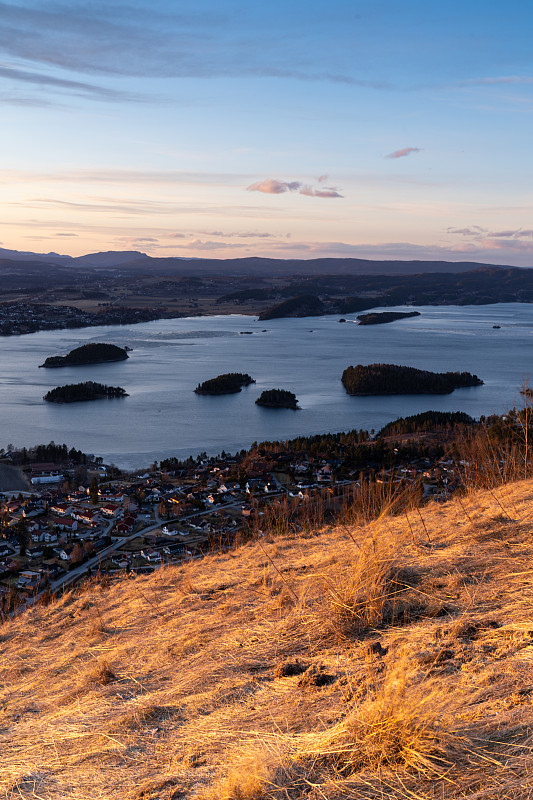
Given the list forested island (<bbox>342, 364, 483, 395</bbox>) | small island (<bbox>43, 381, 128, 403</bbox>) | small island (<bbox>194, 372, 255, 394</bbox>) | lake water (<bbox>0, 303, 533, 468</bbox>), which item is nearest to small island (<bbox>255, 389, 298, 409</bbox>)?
lake water (<bbox>0, 303, 533, 468</bbox>)

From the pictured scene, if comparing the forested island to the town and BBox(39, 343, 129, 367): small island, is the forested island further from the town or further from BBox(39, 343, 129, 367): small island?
BBox(39, 343, 129, 367): small island

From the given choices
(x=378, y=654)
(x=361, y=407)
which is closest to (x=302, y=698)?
(x=378, y=654)

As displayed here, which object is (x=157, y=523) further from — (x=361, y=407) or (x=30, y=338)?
(x=30, y=338)

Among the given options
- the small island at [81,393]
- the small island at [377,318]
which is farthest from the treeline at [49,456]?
the small island at [377,318]

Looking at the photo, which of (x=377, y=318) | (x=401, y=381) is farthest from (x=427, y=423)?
(x=377, y=318)

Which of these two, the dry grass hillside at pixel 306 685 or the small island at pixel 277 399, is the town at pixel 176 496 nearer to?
the dry grass hillside at pixel 306 685

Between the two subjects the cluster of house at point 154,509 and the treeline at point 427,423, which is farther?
the treeline at point 427,423
